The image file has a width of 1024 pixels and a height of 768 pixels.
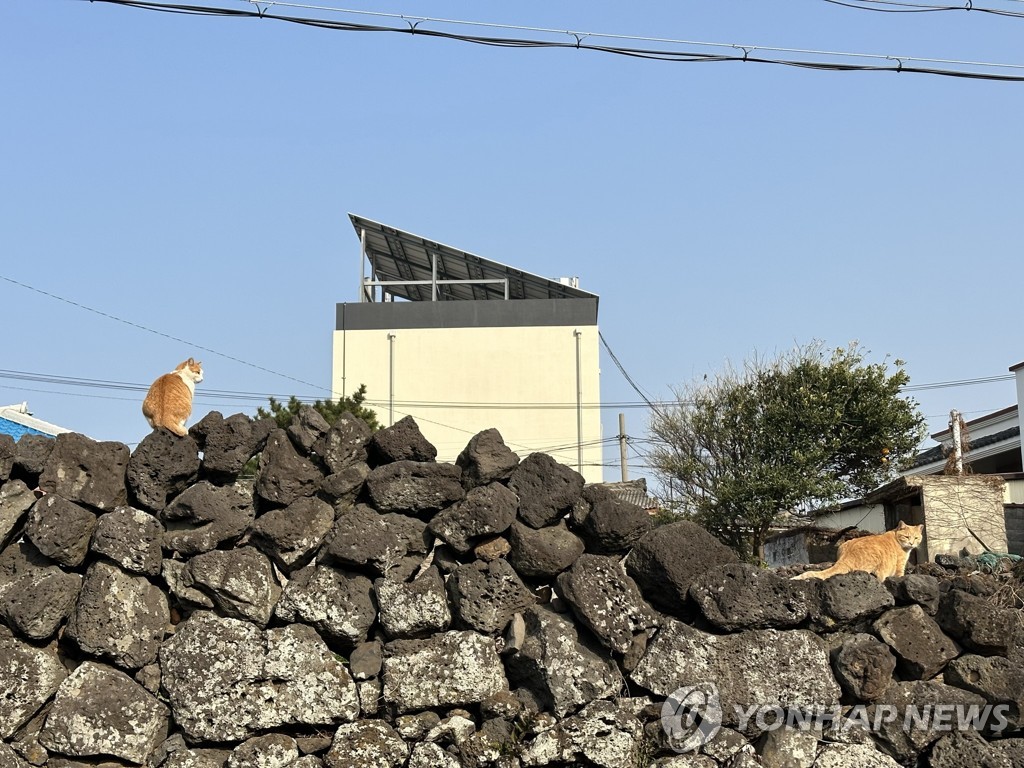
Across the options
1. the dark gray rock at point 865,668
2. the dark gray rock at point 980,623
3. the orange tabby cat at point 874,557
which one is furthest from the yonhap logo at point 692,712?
the orange tabby cat at point 874,557

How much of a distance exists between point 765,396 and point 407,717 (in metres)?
13.5

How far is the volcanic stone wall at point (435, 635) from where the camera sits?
5.92 metres

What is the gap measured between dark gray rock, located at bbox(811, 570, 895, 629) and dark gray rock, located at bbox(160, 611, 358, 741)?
2.94m

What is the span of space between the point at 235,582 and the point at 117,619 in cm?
74

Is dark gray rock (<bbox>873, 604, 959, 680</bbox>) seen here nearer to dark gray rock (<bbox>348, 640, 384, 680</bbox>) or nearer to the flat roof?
dark gray rock (<bbox>348, 640, 384, 680</bbox>)

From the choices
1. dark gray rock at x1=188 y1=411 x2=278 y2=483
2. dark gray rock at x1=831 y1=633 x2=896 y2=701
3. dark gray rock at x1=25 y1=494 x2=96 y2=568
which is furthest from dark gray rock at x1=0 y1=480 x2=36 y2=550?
dark gray rock at x1=831 y1=633 x2=896 y2=701

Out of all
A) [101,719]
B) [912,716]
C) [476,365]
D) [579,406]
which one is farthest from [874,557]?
[476,365]

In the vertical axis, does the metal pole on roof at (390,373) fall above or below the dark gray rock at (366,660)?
above

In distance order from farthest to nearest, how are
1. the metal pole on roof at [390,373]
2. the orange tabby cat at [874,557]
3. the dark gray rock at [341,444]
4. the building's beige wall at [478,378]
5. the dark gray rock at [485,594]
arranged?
the metal pole on roof at [390,373]
the building's beige wall at [478,378]
the orange tabby cat at [874,557]
the dark gray rock at [341,444]
the dark gray rock at [485,594]

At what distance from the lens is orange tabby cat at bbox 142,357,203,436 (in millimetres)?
6480

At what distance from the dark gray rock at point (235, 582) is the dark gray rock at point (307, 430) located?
0.75 metres

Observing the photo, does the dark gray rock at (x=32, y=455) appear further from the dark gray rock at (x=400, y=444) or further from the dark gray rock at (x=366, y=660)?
the dark gray rock at (x=366, y=660)

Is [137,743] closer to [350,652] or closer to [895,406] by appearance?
[350,652]

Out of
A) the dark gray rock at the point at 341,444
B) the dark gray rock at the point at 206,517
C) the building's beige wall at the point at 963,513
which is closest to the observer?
the dark gray rock at the point at 206,517
